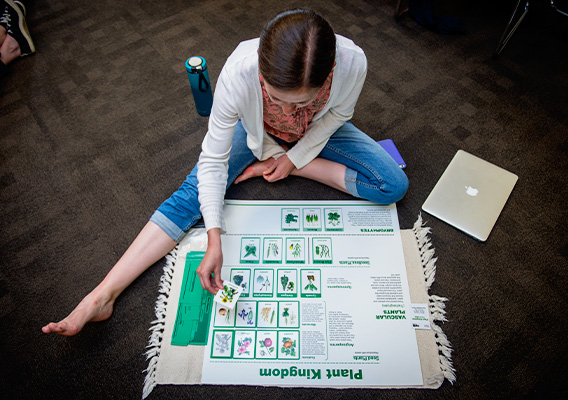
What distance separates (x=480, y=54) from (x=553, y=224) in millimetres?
847

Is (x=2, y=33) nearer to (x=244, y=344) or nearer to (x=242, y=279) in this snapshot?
(x=242, y=279)

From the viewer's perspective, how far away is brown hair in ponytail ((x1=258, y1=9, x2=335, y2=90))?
0.59m

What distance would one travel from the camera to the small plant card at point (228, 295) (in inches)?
33.5

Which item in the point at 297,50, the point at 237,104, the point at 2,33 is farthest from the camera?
the point at 2,33

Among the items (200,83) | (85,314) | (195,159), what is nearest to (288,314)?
(85,314)

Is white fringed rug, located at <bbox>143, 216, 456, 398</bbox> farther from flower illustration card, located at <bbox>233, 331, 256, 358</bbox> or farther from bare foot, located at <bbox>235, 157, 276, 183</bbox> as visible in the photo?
bare foot, located at <bbox>235, 157, 276, 183</bbox>

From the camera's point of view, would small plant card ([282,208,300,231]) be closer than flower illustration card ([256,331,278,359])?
No

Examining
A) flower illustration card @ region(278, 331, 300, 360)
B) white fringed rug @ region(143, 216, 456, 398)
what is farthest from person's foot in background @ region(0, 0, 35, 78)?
flower illustration card @ region(278, 331, 300, 360)

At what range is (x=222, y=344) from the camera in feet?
2.89

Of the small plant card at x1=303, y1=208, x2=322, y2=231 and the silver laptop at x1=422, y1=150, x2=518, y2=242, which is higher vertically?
the silver laptop at x1=422, y1=150, x2=518, y2=242

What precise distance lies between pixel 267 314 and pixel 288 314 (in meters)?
0.06

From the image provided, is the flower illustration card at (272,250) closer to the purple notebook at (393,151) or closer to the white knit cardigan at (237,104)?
the white knit cardigan at (237,104)

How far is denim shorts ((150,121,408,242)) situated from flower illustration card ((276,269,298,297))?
30 centimetres

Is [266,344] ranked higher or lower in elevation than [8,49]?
lower
